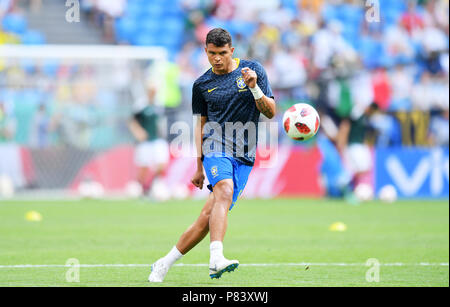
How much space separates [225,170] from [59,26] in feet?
56.5

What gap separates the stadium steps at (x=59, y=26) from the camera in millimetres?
22859

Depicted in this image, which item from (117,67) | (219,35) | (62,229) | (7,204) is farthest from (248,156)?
(117,67)

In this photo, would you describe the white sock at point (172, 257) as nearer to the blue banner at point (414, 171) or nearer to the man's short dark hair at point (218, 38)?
the man's short dark hair at point (218, 38)

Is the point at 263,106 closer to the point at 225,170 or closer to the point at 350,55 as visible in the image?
the point at 225,170

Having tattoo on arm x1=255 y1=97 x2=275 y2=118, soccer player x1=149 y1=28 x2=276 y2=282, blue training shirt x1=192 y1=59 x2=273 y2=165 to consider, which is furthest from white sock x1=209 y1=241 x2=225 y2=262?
tattoo on arm x1=255 y1=97 x2=275 y2=118

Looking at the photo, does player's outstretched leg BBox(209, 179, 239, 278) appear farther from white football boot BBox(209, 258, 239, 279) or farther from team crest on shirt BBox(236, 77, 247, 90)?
team crest on shirt BBox(236, 77, 247, 90)

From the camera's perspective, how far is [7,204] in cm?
1639

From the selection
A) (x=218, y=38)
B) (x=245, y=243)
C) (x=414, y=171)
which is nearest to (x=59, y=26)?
(x=414, y=171)

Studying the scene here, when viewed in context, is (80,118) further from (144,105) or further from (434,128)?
(434,128)

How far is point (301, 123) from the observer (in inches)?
301

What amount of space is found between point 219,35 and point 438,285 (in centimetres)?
296

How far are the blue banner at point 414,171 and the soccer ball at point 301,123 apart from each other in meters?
10.9

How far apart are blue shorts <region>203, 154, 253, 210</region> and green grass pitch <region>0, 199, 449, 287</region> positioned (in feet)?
2.94

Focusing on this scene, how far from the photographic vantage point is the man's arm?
685cm
